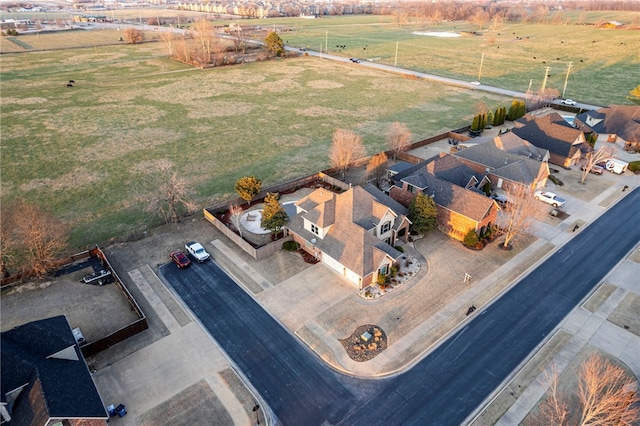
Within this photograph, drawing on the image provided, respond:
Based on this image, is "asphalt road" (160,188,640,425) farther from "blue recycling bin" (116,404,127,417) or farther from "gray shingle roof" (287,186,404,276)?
"gray shingle roof" (287,186,404,276)

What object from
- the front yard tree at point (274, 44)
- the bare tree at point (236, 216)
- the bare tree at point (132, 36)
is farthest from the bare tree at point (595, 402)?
the bare tree at point (132, 36)

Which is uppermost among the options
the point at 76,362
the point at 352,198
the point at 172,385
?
the point at 352,198

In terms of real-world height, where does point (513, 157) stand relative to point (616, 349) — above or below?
above

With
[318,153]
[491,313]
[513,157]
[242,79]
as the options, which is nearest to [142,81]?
[242,79]

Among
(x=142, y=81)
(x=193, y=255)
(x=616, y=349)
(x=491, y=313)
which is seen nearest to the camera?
(x=616, y=349)

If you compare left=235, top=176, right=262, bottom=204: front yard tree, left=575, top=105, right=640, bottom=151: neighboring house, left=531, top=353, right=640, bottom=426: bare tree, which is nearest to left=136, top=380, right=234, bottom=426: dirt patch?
left=531, top=353, right=640, bottom=426: bare tree

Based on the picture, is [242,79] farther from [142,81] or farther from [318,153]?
[318,153]

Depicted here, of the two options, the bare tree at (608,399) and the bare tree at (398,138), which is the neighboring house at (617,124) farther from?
the bare tree at (608,399)

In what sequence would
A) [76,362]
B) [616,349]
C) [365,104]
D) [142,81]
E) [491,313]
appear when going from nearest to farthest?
[76,362], [616,349], [491,313], [365,104], [142,81]
